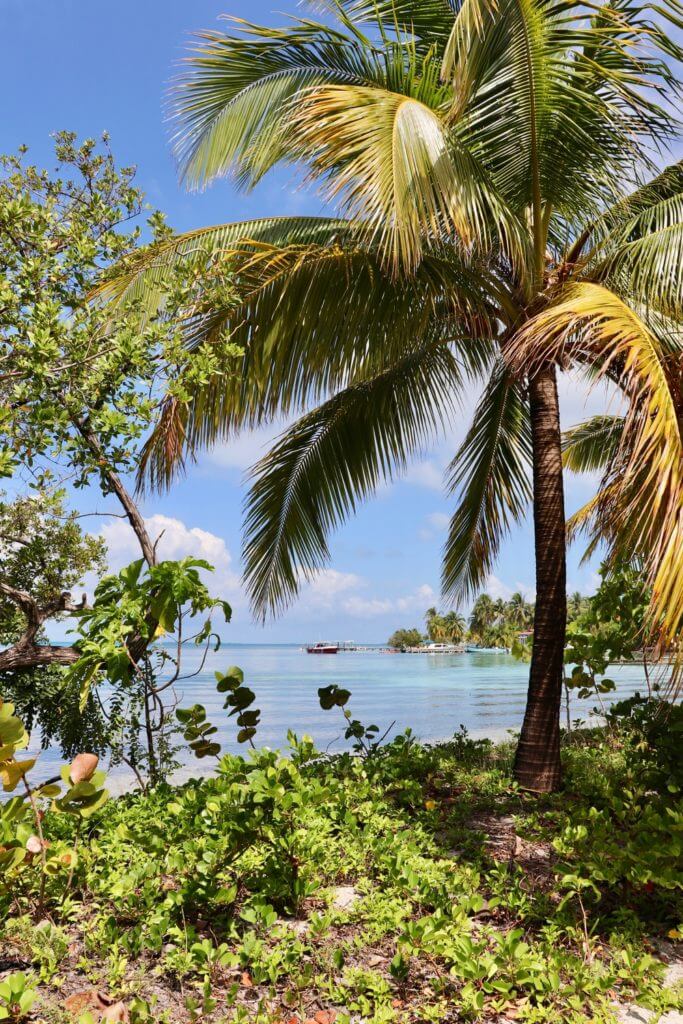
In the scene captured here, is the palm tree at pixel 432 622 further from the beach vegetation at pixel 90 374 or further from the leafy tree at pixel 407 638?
the beach vegetation at pixel 90 374

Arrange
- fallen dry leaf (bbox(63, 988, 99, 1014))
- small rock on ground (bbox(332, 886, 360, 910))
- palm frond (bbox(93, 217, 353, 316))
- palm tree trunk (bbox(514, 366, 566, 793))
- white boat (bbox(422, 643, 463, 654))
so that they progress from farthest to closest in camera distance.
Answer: white boat (bbox(422, 643, 463, 654))
palm tree trunk (bbox(514, 366, 566, 793))
palm frond (bbox(93, 217, 353, 316))
small rock on ground (bbox(332, 886, 360, 910))
fallen dry leaf (bbox(63, 988, 99, 1014))

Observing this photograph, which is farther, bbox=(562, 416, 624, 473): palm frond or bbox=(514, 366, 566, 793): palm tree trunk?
bbox=(562, 416, 624, 473): palm frond

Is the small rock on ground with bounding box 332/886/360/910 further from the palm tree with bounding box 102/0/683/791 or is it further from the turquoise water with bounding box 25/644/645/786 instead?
the turquoise water with bounding box 25/644/645/786

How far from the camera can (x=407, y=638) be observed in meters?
80.2

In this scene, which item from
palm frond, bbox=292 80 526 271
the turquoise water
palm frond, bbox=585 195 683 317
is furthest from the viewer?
the turquoise water

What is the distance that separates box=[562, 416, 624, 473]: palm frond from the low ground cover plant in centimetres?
593

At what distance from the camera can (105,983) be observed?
2.74 metres

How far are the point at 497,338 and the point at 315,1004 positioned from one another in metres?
4.94

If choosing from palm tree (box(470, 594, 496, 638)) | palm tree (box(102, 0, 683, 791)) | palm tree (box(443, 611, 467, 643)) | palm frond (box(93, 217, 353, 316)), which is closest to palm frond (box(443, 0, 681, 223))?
palm tree (box(102, 0, 683, 791))

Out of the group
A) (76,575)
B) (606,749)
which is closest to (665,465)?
(606,749)

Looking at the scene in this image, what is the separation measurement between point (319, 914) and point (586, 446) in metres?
8.66

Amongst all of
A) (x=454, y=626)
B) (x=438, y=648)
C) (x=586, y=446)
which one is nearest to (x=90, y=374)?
(x=586, y=446)

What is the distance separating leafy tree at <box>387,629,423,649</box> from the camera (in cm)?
7894

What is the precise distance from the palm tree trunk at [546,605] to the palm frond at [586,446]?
3.43 meters
